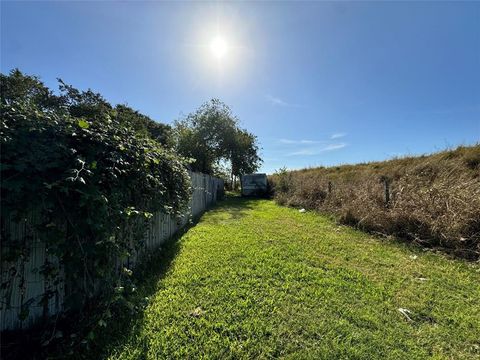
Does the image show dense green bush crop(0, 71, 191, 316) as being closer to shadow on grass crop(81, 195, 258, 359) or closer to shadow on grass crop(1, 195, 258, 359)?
shadow on grass crop(1, 195, 258, 359)

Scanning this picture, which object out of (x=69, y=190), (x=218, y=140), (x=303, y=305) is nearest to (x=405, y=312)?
(x=303, y=305)

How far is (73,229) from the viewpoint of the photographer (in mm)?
1949

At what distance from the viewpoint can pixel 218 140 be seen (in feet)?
78.1

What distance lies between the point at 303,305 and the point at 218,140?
21833mm

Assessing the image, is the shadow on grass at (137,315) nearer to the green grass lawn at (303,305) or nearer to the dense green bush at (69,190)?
the green grass lawn at (303,305)

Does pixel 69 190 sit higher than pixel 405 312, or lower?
higher

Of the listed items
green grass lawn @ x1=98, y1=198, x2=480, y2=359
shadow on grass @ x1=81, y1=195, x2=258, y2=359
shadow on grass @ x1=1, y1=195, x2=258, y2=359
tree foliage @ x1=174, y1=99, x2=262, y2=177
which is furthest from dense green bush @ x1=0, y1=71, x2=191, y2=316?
tree foliage @ x1=174, y1=99, x2=262, y2=177

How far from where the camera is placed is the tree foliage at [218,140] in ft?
68.8

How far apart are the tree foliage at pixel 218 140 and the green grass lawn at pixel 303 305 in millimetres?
16656

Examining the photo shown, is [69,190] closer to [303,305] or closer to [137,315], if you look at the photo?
[137,315]

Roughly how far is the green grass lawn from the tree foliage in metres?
16.7

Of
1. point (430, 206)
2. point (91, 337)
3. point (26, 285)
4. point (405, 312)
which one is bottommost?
point (405, 312)

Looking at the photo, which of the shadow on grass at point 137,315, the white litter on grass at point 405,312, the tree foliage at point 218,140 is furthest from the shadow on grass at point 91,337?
the tree foliage at point 218,140

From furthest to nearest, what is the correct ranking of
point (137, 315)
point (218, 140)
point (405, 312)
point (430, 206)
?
point (218, 140) → point (430, 206) → point (405, 312) → point (137, 315)
